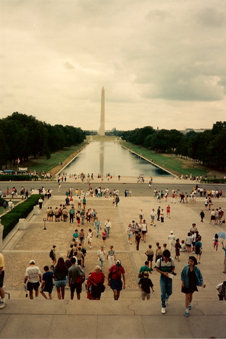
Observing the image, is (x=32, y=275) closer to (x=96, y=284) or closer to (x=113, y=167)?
(x=96, y=284)

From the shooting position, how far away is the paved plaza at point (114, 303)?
23.3ft

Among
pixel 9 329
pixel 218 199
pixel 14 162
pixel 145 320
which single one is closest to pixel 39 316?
pixel 9 329

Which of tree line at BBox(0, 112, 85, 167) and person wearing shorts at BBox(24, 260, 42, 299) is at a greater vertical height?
tree line at BBox(0, 112, 85, 167)

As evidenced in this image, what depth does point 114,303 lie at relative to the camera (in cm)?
847

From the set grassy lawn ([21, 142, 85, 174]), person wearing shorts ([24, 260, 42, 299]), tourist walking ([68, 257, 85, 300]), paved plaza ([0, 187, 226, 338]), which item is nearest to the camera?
paved plaza ([0, 187, 226, 338])

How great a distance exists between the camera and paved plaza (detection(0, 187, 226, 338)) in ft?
23.3

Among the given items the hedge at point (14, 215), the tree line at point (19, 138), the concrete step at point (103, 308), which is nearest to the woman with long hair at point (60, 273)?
the concrete step at point (103, 308)

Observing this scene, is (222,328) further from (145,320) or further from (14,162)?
(14,162)

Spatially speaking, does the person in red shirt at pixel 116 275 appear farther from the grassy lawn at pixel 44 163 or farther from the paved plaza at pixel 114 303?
the grassy lawn at pixel 44 163

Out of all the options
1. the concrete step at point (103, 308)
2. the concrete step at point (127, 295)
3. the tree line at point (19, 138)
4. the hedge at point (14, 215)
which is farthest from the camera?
the tree line at point (19, 138)

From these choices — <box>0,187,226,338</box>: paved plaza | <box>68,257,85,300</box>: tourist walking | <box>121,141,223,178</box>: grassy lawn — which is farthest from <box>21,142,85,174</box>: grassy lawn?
<box>68,257,85,300</box>: tourist walking

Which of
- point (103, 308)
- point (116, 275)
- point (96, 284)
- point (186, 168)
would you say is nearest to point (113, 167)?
point (186, 168)

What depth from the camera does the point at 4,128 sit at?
73.9 m

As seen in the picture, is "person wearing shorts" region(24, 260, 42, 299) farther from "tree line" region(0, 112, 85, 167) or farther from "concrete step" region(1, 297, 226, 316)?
"tree line" region(0, 112, 85, 167)
